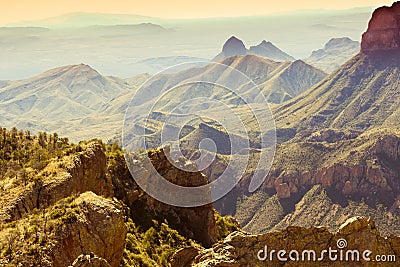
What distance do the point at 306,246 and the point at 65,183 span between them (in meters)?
16.7

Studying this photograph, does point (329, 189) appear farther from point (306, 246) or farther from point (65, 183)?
point (306, 246)

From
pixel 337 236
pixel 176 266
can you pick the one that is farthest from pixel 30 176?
pixel 337 236

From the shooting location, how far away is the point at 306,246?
72.6ft

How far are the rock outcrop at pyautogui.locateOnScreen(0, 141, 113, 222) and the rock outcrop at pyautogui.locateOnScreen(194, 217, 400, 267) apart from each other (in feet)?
39.3

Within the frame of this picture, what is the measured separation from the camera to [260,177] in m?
155

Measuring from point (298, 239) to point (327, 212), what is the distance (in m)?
113

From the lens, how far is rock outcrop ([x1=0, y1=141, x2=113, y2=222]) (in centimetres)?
2817

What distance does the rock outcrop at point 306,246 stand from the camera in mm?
21453

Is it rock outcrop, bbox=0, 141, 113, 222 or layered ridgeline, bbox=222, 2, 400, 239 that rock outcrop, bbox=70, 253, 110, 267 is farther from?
layered ridgeline, bbox=222, 2, 400, 239

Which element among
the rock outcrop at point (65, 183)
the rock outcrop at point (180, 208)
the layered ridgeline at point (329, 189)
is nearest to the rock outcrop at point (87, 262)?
the rock outcrop at point (65, 183)

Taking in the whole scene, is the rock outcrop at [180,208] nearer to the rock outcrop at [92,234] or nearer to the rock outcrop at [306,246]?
the rock outcrop at [92,234]

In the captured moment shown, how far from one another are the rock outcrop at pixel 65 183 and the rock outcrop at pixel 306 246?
12.0m

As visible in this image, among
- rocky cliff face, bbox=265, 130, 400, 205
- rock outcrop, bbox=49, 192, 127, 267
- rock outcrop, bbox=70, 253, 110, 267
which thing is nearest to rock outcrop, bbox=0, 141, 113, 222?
rock outcrop, bbox=49, 192, 127, 267

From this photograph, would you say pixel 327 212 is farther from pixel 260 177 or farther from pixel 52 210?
pixel 52 210
